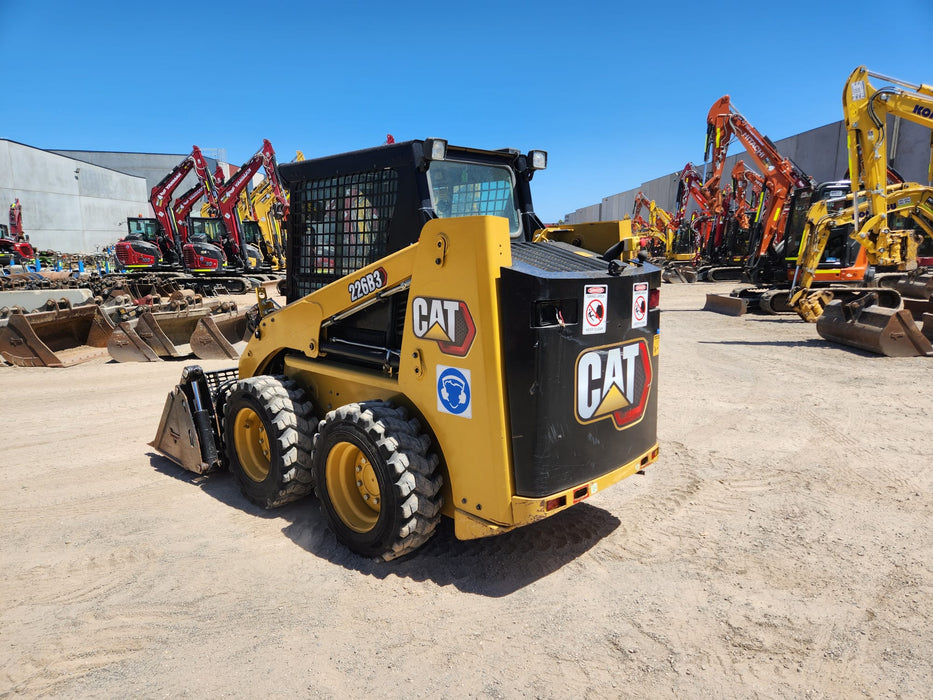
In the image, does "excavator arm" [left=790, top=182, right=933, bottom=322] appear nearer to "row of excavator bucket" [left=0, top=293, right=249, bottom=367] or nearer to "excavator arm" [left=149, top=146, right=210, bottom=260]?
"row of excavator bucket" [left=0, top=293, right=249, bottom=367]

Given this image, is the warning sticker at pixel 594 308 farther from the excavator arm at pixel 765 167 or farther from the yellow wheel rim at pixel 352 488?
the excavator arm at pixel 765 167

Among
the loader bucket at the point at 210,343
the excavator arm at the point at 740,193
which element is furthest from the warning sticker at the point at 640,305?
the excavator arm at the point at 740,193

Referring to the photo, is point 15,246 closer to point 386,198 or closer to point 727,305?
point 727,305

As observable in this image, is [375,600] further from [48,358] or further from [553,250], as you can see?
[48,358]

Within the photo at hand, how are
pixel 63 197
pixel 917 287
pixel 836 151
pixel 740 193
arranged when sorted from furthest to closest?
pixel 63 197
pixel 836 151
pixel 740 193
pixel 917 287

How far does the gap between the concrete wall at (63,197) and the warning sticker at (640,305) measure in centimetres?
4842

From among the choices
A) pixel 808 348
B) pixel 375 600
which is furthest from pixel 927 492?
pixel 808 348

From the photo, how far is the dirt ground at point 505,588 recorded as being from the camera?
2.39m

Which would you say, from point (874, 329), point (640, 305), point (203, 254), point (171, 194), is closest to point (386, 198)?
point (640, 305)

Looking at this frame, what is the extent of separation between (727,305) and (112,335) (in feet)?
43.0

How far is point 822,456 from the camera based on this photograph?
189 inches

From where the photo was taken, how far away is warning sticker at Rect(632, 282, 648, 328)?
318 cm

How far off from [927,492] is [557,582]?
9.45 ft

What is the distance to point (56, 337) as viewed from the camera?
30.2 ft
